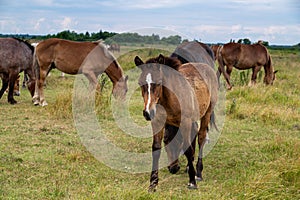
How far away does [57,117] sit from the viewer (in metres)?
8.31

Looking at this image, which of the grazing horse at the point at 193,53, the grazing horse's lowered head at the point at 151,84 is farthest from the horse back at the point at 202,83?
the grazing horse at the point at 193,53

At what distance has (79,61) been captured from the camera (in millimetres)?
10484

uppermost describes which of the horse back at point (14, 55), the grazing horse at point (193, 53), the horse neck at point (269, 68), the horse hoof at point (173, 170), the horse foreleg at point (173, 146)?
the grazing horse at point (193, 53)

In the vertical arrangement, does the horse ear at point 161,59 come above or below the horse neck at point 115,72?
above

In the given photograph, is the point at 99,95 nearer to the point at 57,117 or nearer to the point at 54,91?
the point at 57,117

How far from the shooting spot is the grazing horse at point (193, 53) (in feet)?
22.7

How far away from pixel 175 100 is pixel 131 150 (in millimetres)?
2204

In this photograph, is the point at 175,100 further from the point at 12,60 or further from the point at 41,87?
the point at 12,60

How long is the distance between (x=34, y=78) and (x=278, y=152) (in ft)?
21.1

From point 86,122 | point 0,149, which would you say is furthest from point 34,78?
point 0,149

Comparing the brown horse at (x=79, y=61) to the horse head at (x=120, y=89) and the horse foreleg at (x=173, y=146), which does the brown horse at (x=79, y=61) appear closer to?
the horse head at (x=120, y=89)

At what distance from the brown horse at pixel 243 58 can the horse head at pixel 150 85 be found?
994cm

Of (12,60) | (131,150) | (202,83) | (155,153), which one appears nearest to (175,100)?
(155,153)

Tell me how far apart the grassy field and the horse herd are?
437 mm
